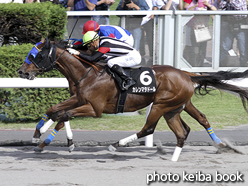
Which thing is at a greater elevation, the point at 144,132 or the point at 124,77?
the point at 124,77

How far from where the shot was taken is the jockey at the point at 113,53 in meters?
5.18

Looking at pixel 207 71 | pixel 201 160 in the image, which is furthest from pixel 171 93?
pixel 207 71

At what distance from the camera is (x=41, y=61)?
516 cm

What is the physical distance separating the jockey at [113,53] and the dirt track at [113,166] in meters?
1.08

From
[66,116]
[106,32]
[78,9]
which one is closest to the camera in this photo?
[66,116]

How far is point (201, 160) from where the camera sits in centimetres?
537

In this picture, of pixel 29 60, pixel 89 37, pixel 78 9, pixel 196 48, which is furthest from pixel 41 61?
pixel 196 48

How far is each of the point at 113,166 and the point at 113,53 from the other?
1.52 meters

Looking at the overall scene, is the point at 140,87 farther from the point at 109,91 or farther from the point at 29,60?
the point at 29,60

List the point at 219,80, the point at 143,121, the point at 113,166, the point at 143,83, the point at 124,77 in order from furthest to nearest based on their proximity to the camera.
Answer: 1. the point at 143,121
2. the point at 219,80
3. the point at 143,83
4. the point at 124,77
5. the point at 113,166

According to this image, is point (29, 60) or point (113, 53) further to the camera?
point (113, 53)

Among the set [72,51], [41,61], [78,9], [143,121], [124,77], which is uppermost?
[78,9]

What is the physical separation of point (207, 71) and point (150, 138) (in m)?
2.59

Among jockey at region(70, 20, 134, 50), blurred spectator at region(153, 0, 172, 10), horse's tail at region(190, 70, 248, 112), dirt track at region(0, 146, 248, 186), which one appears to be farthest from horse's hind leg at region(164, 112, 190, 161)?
blurred spectator at region(153, 0, 172, 10)
